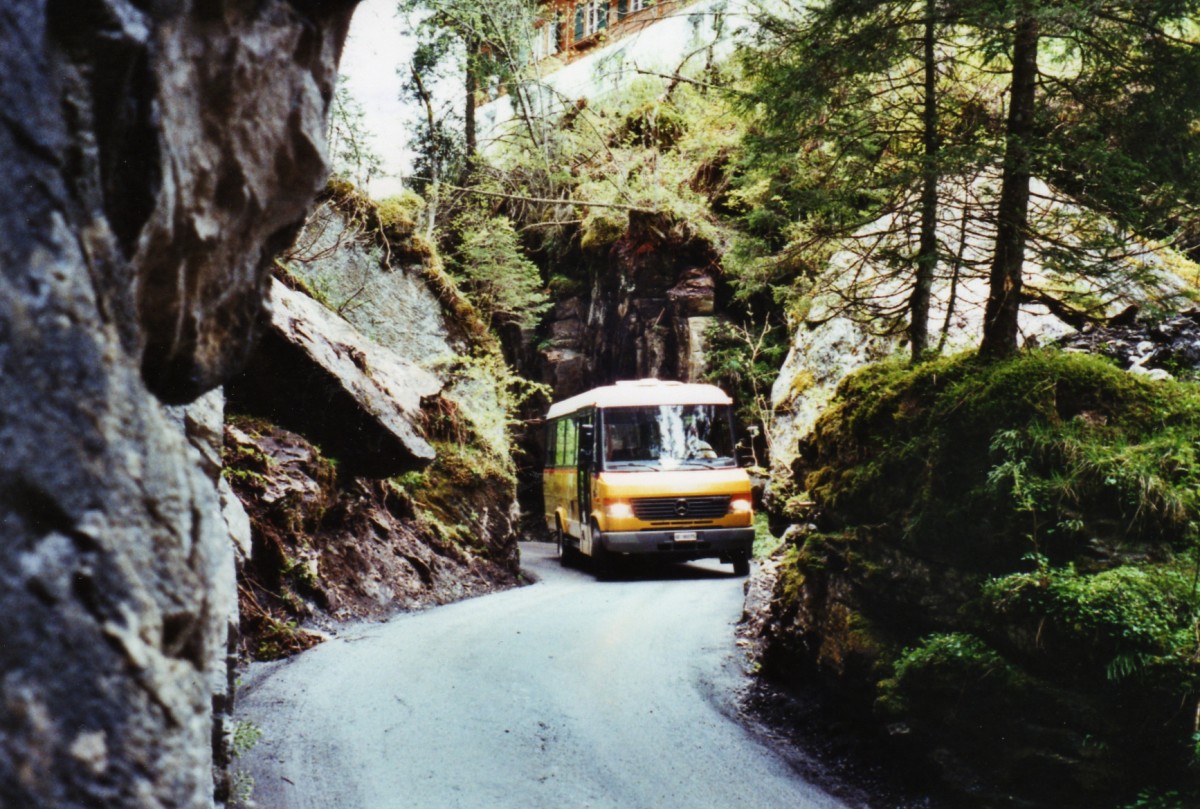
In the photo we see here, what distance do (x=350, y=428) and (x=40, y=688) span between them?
8.91 meters

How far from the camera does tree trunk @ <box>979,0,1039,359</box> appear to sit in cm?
609

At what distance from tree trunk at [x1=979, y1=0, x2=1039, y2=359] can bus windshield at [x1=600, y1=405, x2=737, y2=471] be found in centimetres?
856

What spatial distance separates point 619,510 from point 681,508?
1.00m

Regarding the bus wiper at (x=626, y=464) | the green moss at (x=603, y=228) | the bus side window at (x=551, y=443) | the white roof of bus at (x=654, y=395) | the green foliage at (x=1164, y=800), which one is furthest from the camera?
the green moss at (x=603, y=228)

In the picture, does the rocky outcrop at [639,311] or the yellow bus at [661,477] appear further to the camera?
the rocky outcrop at [639,311]

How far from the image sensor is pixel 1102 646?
14.9ft

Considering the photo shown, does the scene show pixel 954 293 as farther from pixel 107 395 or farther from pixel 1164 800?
pixel 107 395

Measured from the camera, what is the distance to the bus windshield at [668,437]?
1469 centimetres

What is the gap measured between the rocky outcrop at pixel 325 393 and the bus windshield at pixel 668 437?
427 cm

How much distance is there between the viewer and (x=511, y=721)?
20.3 feet

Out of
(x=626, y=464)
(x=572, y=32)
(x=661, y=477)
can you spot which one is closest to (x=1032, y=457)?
(x=661, y=477)

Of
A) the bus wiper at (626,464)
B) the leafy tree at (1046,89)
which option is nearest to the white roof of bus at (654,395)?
the bus wiper at (626,464)

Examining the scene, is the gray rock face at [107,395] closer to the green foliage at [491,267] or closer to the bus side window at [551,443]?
the bus side window at [551,443]

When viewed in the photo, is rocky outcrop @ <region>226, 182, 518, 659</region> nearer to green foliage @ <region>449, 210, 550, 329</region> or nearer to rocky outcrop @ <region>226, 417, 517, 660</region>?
rocky outcrop @ <region>226, 417, 517, 660</region>
